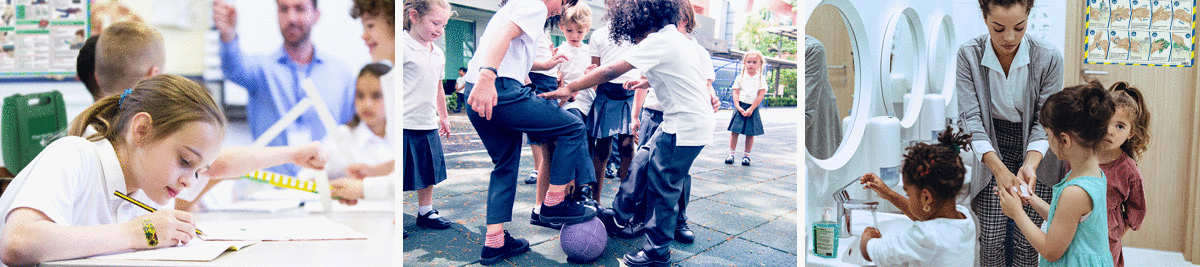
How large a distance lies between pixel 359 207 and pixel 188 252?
924 millimetres

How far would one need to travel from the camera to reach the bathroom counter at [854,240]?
2.50m

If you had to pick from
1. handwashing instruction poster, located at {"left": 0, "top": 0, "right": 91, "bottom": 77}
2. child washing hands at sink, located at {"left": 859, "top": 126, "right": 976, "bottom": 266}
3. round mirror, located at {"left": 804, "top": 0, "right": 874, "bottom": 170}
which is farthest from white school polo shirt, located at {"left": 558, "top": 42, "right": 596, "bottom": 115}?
handwashing instruction poster, located at {"left": 0, "top": 0, "right": 91, "bottom": 77}

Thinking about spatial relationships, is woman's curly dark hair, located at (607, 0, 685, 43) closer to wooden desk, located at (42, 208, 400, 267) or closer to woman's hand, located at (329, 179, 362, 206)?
wooden desk, located at (42, 208, 400, 267)

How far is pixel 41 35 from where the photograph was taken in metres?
3.37

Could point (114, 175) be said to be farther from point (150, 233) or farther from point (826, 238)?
point (826, 238)

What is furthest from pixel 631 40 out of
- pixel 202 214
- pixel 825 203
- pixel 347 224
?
pixel 202 214

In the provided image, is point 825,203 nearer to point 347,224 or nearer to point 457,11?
point 457,11

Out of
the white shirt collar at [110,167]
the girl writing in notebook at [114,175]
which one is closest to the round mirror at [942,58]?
the girl writing in notebook at [114,175]

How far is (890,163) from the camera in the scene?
8.18 ft

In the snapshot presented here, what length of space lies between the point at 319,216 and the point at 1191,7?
398cm

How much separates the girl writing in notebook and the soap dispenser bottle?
2.58 metres

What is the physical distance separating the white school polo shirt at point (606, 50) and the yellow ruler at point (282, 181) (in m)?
1.89

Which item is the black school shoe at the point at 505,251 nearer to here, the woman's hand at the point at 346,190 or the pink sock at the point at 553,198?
the pink sock at the point at 553,198

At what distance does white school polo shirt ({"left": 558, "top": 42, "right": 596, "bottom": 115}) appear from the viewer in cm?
241
